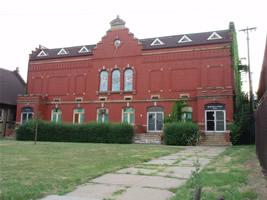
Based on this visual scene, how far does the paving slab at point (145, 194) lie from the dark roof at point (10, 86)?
34820 mm

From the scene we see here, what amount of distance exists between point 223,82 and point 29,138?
21.1 metres

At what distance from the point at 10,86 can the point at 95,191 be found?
39.1m

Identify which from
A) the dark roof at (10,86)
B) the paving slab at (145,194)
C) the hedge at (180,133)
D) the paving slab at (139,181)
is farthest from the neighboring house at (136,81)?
the paving slab at (145,194)

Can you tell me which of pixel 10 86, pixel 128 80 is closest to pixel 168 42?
pixel 128 80

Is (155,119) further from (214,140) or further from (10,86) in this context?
(10,86)

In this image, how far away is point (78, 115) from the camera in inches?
1405

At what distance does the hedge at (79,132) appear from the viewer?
29.0 meters

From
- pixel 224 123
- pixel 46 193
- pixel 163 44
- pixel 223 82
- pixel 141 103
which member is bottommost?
pixel 46 193

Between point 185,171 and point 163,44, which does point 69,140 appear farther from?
point 185,171

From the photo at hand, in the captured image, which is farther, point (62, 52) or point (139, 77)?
point (62, 52)

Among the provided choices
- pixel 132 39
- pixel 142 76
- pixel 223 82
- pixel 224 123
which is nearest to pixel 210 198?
pixel 224 123

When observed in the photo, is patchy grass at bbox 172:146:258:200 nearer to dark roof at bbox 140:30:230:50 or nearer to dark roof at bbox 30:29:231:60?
dark roof at bbox 140:30:230:50

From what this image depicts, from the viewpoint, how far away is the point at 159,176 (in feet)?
26.7

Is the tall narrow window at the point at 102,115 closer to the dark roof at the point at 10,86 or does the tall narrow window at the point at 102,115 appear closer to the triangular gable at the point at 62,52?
the triangular gable at the point at 62,52
